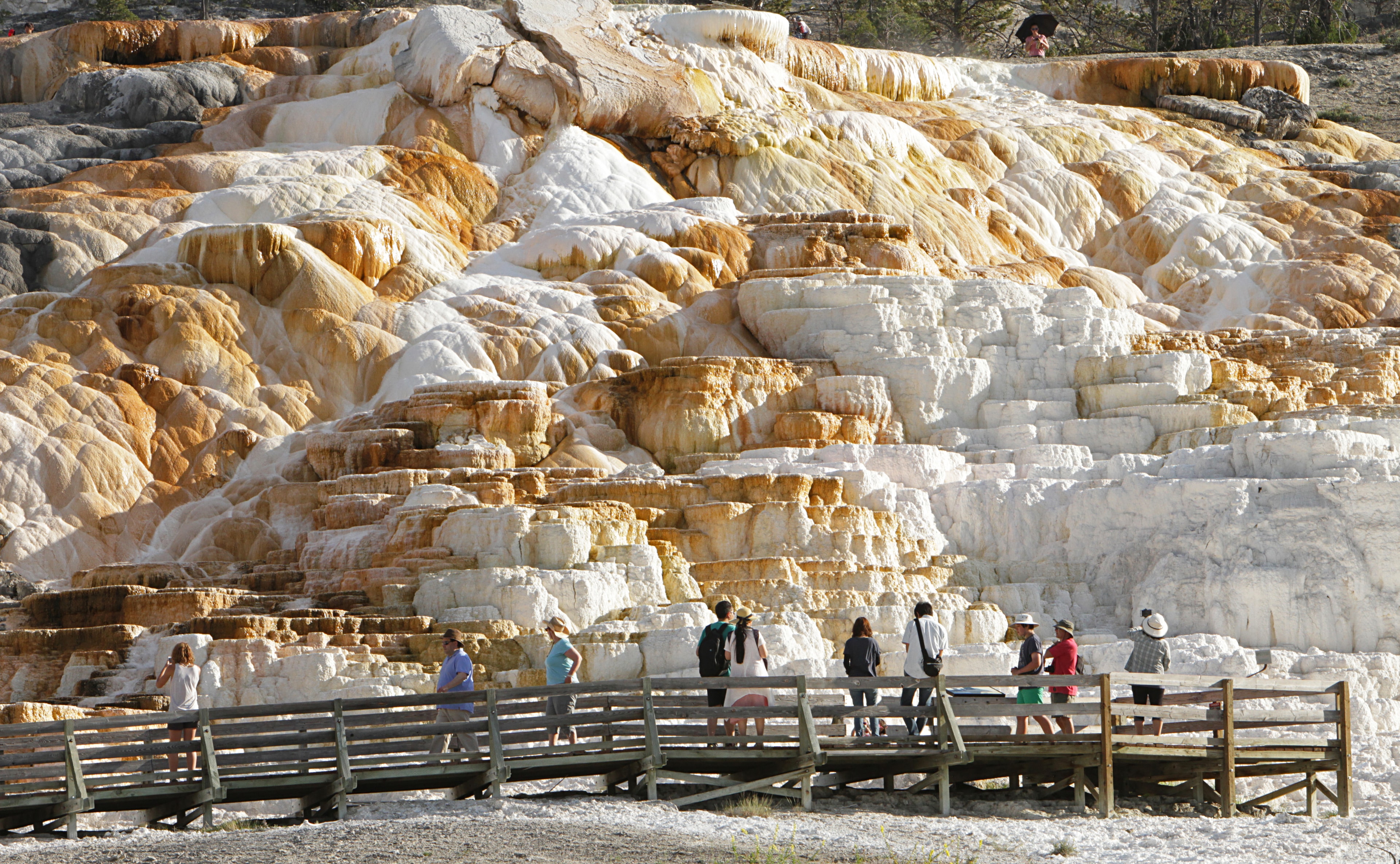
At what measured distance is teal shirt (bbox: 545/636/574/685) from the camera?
1210 cm

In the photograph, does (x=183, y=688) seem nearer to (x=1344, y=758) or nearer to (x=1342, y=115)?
(x=1344, y=758)

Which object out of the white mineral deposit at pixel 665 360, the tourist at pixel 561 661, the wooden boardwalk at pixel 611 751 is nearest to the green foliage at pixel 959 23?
the white mineral deposit at pixel 665 360

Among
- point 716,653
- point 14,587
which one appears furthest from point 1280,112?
point 716,653

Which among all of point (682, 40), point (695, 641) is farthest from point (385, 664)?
→ point (682, 40)

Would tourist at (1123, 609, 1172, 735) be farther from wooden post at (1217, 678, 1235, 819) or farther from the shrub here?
the shrub

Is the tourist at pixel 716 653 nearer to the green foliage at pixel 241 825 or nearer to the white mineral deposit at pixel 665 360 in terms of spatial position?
the white mineral deposit at pixel 665 360

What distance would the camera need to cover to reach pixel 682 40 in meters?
36.4

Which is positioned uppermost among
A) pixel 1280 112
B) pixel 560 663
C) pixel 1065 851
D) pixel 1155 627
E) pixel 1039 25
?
pixel 1039 25

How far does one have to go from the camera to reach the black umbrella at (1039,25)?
164ft

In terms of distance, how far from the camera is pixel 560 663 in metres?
12.1

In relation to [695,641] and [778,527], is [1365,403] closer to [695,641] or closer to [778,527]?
[778,527]

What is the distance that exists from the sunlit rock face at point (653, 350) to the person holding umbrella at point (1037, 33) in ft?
21.2

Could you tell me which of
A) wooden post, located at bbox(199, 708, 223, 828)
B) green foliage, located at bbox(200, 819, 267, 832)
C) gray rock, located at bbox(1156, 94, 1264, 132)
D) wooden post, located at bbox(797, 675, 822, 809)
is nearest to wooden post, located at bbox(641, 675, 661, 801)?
wooden post, located at bbox(797, 675, 822, 809)

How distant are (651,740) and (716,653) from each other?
0.84m
